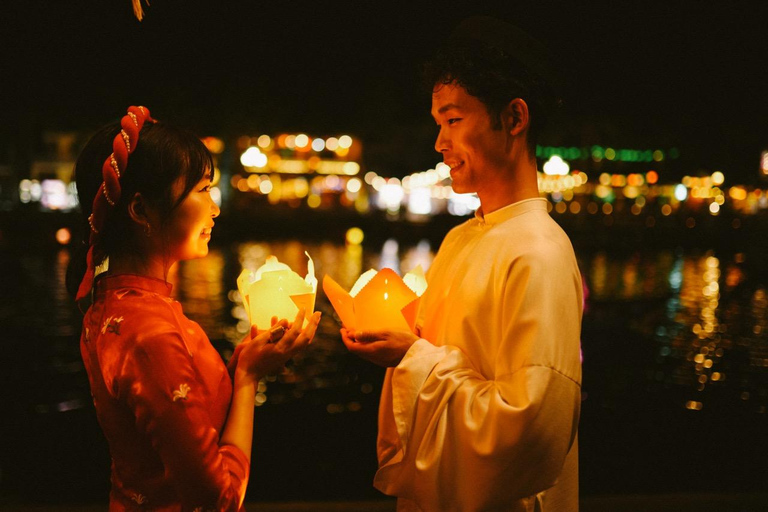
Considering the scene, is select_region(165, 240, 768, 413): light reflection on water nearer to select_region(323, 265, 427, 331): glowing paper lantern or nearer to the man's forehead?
select_region(323, 265, 427, 331): glowing paper lantern

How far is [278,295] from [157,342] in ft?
1.40

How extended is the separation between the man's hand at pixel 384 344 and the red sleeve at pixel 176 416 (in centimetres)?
52

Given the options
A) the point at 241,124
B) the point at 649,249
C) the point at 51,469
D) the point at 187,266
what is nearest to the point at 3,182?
the point at 241,124

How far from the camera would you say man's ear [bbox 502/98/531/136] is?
2.11 m

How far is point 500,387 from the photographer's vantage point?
1873mm

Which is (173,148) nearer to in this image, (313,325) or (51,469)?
(313,325)

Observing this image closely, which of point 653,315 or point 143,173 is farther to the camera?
point 653,315

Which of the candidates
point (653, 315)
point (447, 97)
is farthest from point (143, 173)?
point (653, 315)

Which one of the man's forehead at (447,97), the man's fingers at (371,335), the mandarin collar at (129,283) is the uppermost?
the man's forehead at (447,97)

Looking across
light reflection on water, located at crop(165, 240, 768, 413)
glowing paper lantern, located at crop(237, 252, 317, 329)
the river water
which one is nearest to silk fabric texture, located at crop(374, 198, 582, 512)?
glowing paper lantern, located at crop(237, 252, 317, 329)

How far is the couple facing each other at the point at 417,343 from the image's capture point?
1729mm

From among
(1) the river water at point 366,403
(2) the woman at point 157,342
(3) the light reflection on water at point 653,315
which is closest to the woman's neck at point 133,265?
(2) the woman at point 157,342

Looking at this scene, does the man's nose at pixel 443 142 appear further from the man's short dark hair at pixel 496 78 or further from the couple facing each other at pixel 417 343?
the man's short dark hair at pixel 496 78

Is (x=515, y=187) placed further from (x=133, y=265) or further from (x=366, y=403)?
(x=366, y=403)
